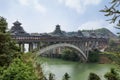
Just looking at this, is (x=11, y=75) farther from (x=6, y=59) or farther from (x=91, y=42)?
(x=91, y=42)

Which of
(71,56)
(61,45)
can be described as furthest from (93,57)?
(61,45)

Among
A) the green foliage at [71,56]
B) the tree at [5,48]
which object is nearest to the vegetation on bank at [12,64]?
the tree at [5,48]

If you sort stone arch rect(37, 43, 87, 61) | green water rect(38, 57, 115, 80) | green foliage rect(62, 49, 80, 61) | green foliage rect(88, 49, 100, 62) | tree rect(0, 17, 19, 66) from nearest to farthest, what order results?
1. tree rect(0, 17, 19, 66)
2. green water rect(38, 57, 115, 80)
3. stone arch rect(37, 43, 87, 61)
4. green foliage rect(62, 49, 80, 61)
5. green foliage rect(88, 49, 100, 62)

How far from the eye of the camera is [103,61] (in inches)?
2003

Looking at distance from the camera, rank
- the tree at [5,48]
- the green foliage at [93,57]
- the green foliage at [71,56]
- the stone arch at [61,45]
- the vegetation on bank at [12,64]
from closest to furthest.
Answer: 1. the vegetation on bank at [12,64]
2. the tree at [5,48]
3. the stone arch at [61,45]
4. the green foliage at [71,56]
5. the green foliage at [93,57]

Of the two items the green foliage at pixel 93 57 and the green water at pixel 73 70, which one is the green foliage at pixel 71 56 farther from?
the green water at pixel 73 70

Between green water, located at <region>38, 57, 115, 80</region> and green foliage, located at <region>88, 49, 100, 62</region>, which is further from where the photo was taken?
green foliage, located at <region>88, 49, 100, 62</region>

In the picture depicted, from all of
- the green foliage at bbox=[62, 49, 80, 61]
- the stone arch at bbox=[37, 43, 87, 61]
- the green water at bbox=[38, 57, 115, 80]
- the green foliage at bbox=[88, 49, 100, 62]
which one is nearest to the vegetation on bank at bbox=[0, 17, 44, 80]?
the green water at bbox=[38, 57, 115, 80]

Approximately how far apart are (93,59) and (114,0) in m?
46.9

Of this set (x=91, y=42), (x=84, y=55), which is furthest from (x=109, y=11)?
(x=91, y=42)

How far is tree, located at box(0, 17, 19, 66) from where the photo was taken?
44.3ft

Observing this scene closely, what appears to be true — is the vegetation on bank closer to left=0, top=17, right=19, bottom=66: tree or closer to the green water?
left=0, top=17, right=19, bottom=66: tree

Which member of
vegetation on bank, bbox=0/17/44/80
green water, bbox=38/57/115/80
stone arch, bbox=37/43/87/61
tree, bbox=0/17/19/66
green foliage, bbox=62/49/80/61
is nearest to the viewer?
vegetation on bank, bbox=0/17/44/80

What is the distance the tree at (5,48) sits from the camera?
13509mm
